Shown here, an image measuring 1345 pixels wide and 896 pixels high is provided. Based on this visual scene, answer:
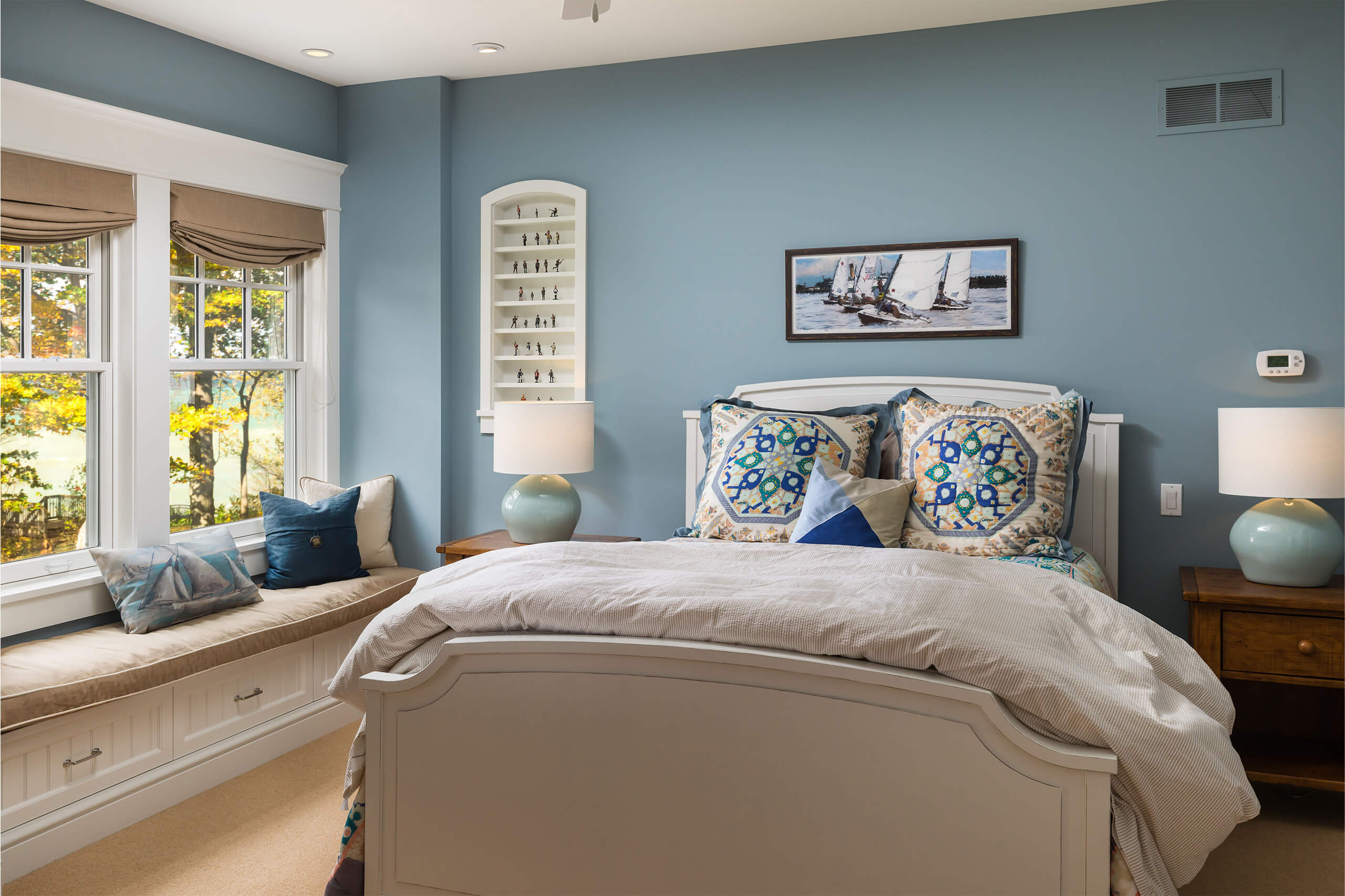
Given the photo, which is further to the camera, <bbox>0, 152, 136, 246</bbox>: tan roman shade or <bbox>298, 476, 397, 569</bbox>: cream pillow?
<bbox>298, 476, 397, 569</bbox>: cream pillow

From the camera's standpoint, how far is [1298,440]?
2.55 meters

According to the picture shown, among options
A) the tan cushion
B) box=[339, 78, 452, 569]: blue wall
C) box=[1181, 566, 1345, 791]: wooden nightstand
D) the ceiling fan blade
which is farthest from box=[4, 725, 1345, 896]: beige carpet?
the ceiling fan blade

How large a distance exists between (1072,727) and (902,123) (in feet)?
8.10

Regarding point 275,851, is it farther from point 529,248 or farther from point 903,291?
point 903,291

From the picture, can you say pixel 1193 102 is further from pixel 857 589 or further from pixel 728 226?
pixel 857 589

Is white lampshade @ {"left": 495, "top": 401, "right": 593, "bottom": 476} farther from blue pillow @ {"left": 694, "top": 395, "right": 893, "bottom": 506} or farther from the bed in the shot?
the bed

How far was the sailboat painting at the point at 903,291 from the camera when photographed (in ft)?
10.5

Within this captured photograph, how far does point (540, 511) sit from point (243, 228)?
5.21ft

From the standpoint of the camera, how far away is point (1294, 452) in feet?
8.38

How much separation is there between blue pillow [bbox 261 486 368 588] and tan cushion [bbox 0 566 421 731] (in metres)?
0.05

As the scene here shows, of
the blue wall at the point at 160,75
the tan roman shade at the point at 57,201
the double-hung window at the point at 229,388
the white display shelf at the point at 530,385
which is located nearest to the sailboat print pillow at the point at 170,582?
the double-hung window at the point at 229,388

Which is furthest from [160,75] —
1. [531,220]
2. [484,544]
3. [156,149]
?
[484,544]

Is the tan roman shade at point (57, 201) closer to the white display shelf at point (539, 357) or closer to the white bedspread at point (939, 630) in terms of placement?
the white display shelf at point (539, 357)

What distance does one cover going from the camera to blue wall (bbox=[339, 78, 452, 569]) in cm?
383
